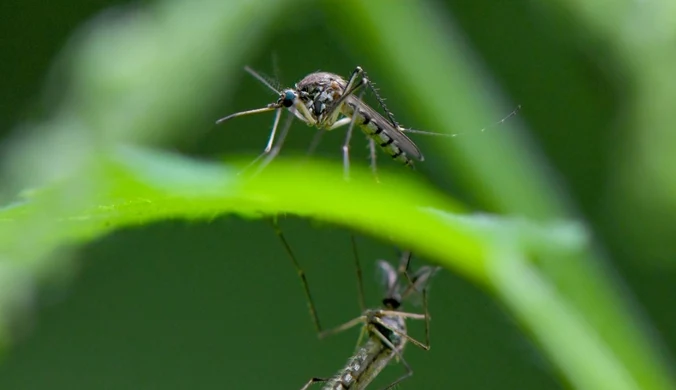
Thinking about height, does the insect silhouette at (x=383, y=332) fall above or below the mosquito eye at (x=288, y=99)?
below

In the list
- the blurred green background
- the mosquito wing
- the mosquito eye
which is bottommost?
the blurred green background

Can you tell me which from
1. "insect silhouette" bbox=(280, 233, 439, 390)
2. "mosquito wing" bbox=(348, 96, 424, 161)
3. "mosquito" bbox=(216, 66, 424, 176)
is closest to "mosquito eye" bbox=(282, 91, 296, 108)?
"mosquito" bbox=(216, 66, 424, 176)

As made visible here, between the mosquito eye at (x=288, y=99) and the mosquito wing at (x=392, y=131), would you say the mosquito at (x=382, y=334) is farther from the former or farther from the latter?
the mosquito eye at (x=288, y=99)

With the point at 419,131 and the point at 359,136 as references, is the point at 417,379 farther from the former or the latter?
the point at 419,131

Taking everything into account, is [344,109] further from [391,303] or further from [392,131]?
[391,303]

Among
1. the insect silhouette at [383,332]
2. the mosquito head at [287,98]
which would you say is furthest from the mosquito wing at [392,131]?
the insect silhouette at [383,332]

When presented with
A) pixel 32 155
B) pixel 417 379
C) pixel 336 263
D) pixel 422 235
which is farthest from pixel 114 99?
pixel 336 263

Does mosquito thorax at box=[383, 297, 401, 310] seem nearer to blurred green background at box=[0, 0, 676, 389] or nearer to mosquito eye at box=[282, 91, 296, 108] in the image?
mosquito eye at box=[282, 91, 296, 108]
